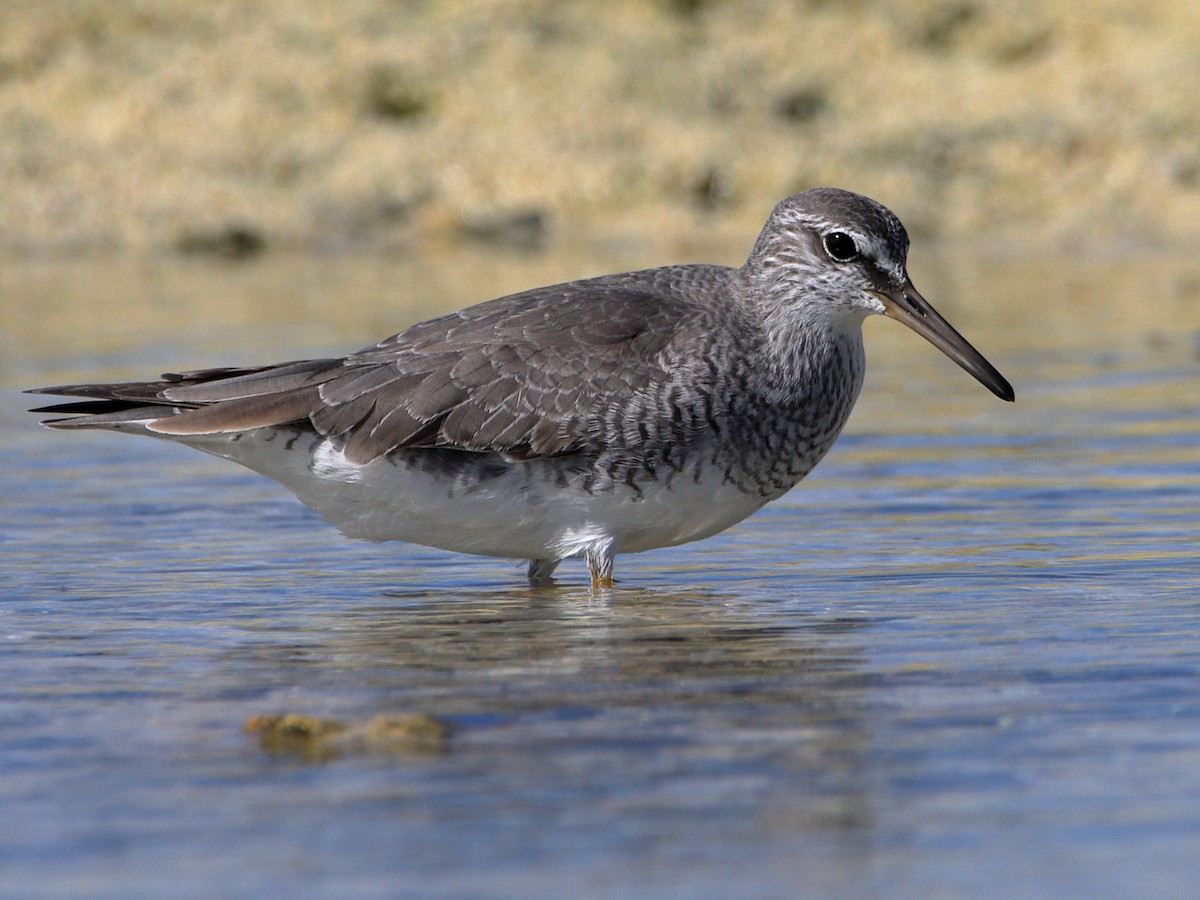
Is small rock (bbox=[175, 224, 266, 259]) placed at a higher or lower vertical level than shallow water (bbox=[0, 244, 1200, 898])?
higher

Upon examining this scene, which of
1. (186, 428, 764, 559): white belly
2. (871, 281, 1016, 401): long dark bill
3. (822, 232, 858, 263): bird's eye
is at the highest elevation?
(822, 232, 858, 263): bird's eye

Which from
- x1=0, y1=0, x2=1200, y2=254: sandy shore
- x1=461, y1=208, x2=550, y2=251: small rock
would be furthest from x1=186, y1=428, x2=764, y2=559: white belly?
x1=461, y1=208, x2=550, y2=251: small rock

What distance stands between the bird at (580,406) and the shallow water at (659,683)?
13.5 inches

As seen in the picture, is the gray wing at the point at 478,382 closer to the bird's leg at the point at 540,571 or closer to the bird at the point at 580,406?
the bird at the point at 580,406

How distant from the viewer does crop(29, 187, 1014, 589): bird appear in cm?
812

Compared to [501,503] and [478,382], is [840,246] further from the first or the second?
[501,503]

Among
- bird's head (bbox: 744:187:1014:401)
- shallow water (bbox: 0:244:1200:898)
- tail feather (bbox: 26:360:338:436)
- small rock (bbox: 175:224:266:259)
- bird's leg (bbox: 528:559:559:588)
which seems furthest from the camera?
small rock (bbox: 175:224:266:259)

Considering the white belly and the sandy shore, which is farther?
the sandy shore

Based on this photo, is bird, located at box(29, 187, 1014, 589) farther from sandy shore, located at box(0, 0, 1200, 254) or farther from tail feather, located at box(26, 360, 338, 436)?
sandy shore, located at box(0, 0, 1200, 254)

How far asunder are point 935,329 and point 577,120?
15.6 meters

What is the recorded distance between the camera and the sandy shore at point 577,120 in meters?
22.6

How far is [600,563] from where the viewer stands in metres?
8.27

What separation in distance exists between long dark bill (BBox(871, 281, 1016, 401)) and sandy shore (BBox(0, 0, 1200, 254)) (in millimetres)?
13215

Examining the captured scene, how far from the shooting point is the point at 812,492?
1038cm
